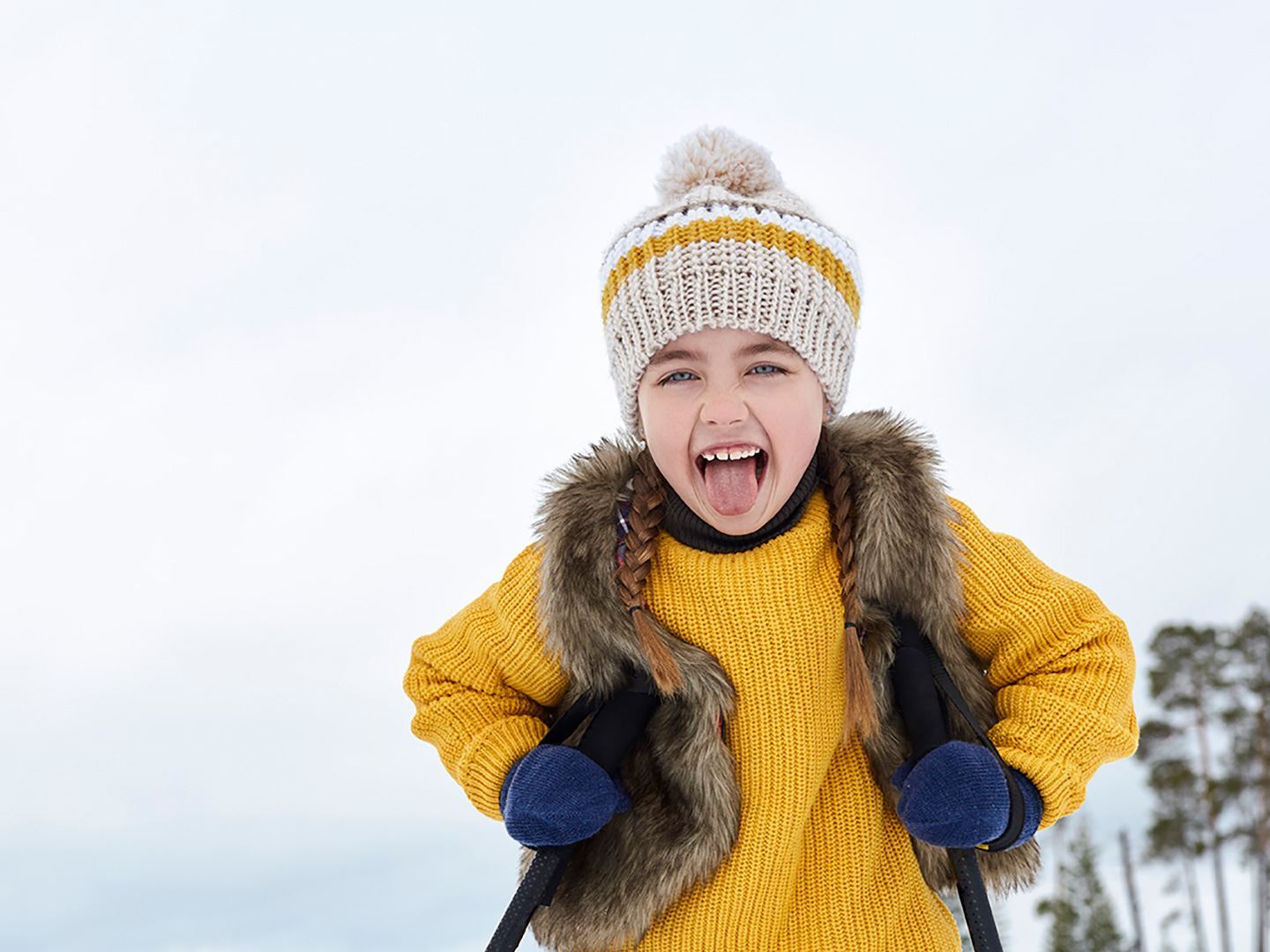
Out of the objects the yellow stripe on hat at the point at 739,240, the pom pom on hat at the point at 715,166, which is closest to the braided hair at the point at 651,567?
the yellow stripe on hat at the point at 739,240

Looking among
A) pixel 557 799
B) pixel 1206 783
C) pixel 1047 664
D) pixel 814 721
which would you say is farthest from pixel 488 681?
pixel 1206 783

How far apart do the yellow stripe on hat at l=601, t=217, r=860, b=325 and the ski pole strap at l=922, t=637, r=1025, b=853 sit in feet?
2.59

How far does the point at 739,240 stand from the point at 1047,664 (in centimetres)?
106

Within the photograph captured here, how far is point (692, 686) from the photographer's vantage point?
2.39 meters

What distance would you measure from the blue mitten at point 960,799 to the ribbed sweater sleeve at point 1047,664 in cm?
9

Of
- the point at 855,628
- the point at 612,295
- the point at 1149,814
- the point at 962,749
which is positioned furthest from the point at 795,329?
the point at 1149,814

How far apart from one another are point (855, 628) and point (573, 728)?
0.62 metres

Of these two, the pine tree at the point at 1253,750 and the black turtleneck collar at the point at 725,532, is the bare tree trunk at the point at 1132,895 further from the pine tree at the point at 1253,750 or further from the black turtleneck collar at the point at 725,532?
the black turtleneck collar at the point at 725,532

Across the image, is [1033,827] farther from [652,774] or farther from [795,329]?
[795,329]

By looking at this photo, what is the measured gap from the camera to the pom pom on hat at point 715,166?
2.69m

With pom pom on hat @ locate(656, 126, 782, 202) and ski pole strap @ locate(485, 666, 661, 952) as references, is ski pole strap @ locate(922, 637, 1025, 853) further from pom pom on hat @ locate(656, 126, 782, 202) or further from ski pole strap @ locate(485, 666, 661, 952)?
pom pom on hat @ locate(656, 126, 782, 202)

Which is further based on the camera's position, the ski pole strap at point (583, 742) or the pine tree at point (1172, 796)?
the pine tree at point (1172, 796)

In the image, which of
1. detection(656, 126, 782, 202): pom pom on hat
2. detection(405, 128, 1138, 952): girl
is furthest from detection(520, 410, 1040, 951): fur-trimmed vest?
detection(656, 126, 782, 202): pom pom on hat

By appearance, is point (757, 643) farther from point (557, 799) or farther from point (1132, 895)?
point (1132, 895)
